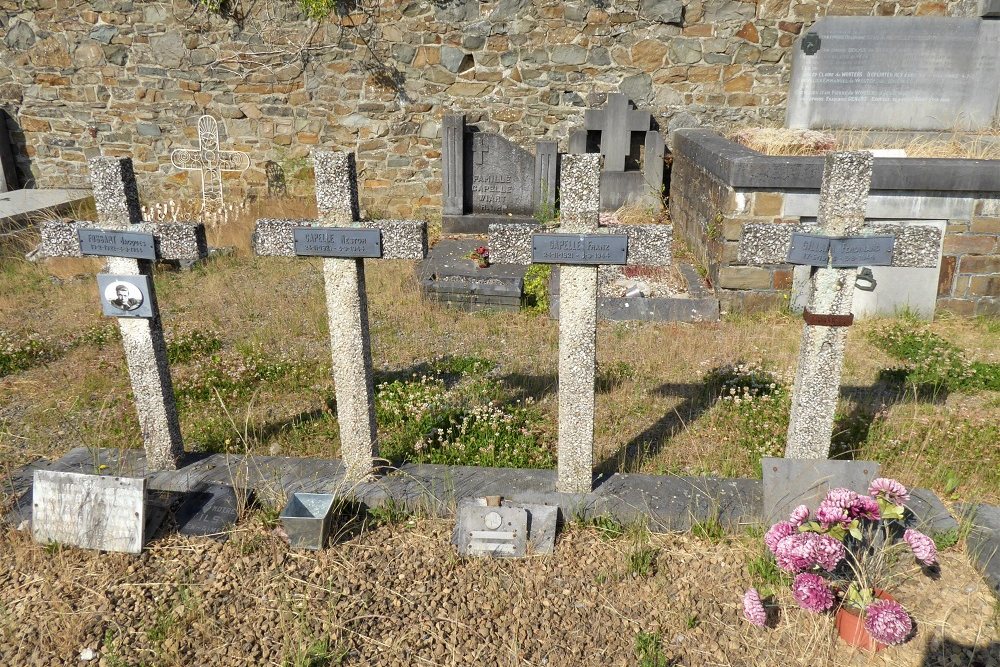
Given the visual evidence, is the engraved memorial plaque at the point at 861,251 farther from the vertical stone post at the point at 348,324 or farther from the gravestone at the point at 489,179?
the gravestone at the point at 489,179

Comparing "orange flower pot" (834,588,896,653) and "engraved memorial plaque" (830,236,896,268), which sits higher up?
"engraved memorial plaque" (830,236,896,268)

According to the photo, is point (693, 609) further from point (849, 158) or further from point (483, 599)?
point (849, 158)

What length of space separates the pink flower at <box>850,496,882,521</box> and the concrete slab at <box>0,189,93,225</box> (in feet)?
29.4

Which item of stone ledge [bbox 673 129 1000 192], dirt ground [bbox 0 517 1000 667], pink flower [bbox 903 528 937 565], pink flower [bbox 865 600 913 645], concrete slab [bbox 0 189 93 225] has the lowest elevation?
dirt ground [bbox 0 517 1000 667]

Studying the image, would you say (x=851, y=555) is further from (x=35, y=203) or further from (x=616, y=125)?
(x=35, y=203)

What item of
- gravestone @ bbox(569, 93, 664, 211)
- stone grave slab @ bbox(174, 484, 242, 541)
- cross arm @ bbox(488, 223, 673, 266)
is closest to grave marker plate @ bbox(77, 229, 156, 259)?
stone grave slab @ bbox(174, 484, 242, 541)

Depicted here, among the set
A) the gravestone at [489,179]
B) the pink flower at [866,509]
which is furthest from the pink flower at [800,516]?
the gravestone at [489,179]

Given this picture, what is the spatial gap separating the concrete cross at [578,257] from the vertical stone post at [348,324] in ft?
2.27

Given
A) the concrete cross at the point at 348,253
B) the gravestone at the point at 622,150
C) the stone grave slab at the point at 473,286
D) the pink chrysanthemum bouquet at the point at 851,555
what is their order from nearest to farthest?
the pink chrysanthemum bouquet at the point at 851,555
the concrete cross at the point at 348,253
the stone grave slab at the point at 473,286
the gravestone at the point at 622,150

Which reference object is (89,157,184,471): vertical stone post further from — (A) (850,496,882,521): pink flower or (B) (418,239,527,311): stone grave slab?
(A) (850,496,882,521): pink flower

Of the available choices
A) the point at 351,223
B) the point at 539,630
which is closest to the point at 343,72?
the point at 351,223

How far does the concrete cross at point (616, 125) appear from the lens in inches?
358

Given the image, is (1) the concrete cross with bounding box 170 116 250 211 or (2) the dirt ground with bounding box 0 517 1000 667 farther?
(1) the concrete cross with bounding box 170 116 250 211

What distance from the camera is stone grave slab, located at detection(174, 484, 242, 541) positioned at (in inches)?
133
